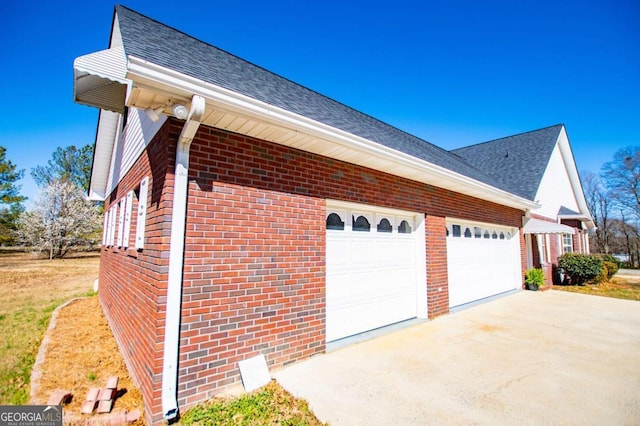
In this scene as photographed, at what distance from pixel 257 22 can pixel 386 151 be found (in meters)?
5.25

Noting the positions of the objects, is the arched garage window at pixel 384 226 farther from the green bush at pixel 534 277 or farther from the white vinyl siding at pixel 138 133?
the green bush at pixel 534 277

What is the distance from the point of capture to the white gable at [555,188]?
1412 cm

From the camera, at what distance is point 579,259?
13.1 metres

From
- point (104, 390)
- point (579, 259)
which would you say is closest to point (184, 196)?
point (104, 390)

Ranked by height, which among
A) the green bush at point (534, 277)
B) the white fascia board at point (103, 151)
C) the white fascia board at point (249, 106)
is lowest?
the green bush at point (534, 277)

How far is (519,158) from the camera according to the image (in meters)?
15.5

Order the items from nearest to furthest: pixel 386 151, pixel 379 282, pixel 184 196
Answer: pixel 184 196, pixel 386 151, pixel 379 282

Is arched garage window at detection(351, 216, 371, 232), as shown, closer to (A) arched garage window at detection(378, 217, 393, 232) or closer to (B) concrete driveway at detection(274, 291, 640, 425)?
(A) arched garage window at detection(378, 217, 393, 232)

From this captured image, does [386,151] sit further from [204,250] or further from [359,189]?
[204,250]

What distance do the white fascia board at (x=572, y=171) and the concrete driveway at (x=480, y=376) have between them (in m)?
12.9

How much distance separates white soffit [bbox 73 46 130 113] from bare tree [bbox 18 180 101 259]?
95.5 feet

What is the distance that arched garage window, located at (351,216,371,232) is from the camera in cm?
557

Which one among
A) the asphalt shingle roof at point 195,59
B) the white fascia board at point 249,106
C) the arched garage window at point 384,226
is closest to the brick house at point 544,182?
the arched garage window at point 384,226

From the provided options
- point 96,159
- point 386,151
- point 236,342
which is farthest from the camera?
point 96,159
